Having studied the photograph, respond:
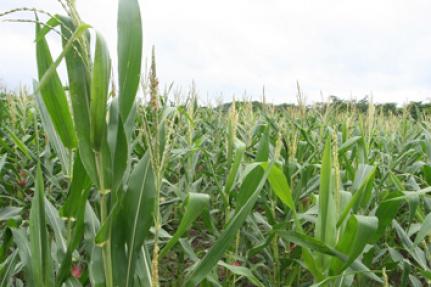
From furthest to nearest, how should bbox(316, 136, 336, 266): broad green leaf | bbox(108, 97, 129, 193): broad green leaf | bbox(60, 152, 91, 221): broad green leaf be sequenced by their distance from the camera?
bbox(316, 136, 336, 266): broad green leaf
bbox(60, 152, 91, 221): broad green leaf
bbox(108, 97, 129, 193): broad green leaf

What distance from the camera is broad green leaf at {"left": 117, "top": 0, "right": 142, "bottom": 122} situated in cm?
91

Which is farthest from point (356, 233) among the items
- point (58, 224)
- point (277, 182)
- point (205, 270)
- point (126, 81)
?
point (58, 224)

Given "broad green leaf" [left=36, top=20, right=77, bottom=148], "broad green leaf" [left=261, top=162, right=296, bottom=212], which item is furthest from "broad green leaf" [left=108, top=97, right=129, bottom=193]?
"broad green leaf" [left=261, top=162, right=296, bottom=212]

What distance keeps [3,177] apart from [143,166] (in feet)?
6.50

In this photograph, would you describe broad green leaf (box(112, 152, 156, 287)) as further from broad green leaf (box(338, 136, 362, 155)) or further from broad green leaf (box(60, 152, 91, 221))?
broad green leaf (box(338, 136, 362, 155))

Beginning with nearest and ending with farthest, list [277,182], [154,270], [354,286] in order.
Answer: [154,270], [277,182], [354,286]

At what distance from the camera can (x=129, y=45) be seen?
36.1 inches

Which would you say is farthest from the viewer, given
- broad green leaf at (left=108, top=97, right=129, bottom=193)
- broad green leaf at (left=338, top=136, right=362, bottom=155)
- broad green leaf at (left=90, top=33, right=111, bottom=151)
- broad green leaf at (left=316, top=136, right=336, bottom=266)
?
broad green leaf at (left=338, top=136, right=362, bottom=155)

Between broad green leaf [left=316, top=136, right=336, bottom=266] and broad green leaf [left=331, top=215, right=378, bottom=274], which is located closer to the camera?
broad green leaf [left=331, top=215, right=378, bottom=274]

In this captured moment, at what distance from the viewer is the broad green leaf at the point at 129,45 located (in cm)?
91

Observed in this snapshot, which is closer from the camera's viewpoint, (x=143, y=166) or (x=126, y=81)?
(x=126, y=81)

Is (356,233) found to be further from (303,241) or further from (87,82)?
(87,82)

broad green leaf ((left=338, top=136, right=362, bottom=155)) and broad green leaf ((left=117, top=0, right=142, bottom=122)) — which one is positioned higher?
broad green leaf ((left=117, top=0, right=142, bottom=122))

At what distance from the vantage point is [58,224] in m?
1.37
